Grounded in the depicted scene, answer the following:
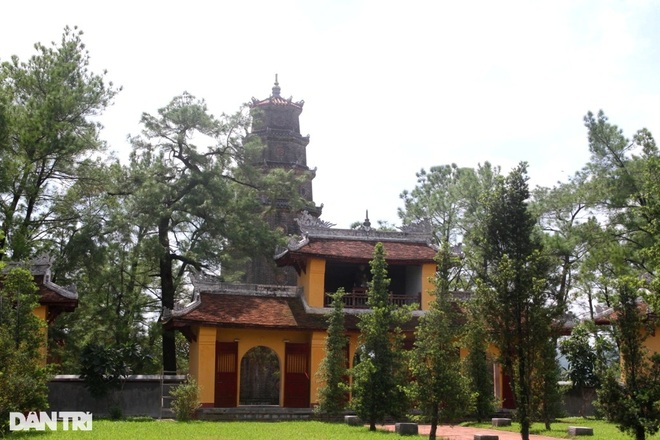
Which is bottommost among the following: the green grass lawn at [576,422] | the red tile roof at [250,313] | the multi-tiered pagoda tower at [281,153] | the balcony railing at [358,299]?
the green grass lawn at [576,422]

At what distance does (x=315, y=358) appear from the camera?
25703 mm

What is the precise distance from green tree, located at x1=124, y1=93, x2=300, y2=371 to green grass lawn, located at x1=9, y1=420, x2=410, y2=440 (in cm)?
887

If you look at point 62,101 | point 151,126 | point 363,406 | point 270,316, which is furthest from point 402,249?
point 62,101

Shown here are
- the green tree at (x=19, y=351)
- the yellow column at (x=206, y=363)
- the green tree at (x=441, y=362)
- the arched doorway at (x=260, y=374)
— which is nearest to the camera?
the green tree at (x=19, y=351)

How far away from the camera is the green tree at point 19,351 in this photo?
16.3 meters

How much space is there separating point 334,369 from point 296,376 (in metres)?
3.07

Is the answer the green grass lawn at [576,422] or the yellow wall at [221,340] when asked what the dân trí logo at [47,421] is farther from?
the green grass lawn at [576,422]

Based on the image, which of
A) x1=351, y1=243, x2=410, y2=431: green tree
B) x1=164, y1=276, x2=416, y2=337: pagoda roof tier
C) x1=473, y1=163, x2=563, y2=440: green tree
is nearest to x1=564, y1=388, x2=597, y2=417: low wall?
x1=164, y1=276, x2=416, y2=337: pagoda roof tier

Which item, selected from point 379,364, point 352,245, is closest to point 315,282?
point 352,245

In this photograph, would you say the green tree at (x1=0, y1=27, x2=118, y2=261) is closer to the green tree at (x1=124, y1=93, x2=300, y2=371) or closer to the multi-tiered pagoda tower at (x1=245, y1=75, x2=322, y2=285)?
the green tree at (x1=124, y1=93, x2=300, y2=371)

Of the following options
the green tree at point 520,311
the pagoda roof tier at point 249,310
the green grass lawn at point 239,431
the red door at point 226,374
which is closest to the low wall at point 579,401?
the green grass lawn at point 239,431

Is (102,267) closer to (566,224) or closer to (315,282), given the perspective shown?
(315,282)

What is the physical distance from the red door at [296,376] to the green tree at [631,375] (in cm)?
1211

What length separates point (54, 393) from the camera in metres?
23.5
